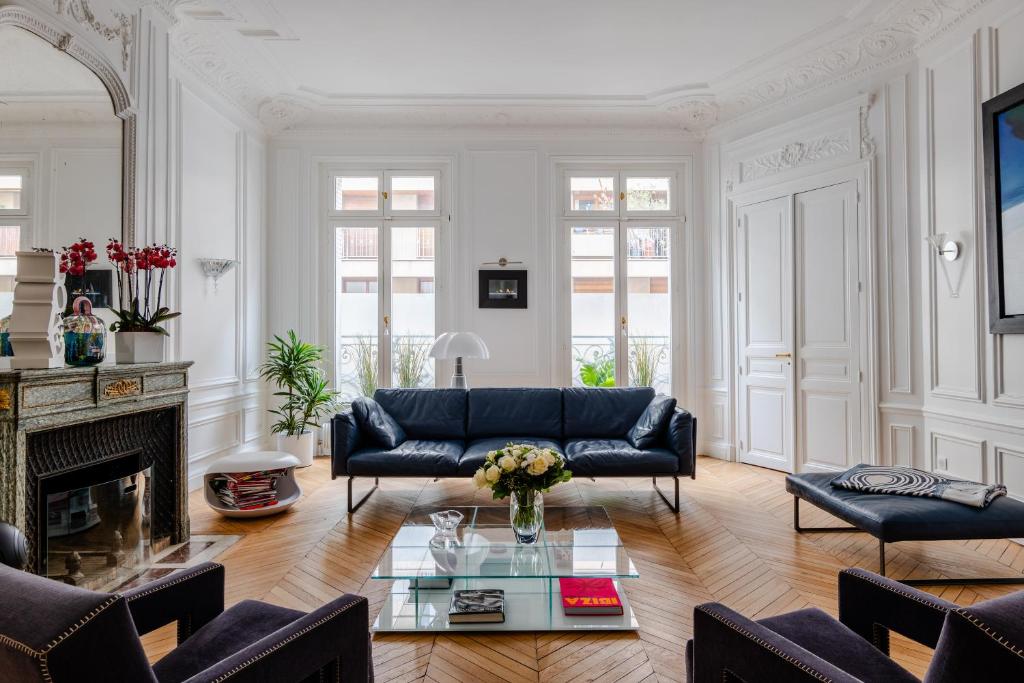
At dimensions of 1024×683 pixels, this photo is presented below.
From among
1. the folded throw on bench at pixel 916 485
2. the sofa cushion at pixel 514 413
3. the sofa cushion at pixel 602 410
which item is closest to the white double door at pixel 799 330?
the sofa cushion at pixel 602 410

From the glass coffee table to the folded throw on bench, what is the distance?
4.75ft

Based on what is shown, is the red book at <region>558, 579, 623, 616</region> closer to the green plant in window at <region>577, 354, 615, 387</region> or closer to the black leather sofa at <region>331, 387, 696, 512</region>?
the black leather sofa at <region>331, 387, 696, 512</region>

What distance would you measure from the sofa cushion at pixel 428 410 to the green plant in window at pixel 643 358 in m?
2.02

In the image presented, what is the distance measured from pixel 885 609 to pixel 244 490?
351cm

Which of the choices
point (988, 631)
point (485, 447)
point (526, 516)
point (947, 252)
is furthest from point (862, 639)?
point (947, 252)

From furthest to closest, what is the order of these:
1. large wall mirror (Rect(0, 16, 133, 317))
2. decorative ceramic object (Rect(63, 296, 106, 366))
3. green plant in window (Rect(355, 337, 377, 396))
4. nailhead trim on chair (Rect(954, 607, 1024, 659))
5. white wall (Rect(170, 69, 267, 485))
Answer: green plant in window (Rect(355, 337, 377, 396)) → white wall (Rect(170, 69, 267, 485)) → decorative ceramic object (Rect(63, 296, 106, 366)) → large wall mirror (Rect(0, 16, 133, 317)) → nailhead trim on chair (Rect(954, 607, 1024, 659))

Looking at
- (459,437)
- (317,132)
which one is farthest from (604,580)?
(317,132)

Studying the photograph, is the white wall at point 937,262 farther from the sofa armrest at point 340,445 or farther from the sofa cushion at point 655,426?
the sofa armrest at point 340,445

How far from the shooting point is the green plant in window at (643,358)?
5.71 metres

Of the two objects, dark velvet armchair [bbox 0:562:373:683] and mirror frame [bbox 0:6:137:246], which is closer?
dark velvet armchair [bbox 0:562:373:683]

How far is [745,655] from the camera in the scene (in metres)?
1.25

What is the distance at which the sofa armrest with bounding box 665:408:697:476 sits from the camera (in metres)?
3.75

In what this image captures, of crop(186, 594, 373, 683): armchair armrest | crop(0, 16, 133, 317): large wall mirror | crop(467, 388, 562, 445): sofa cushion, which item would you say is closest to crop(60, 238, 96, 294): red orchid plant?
crop(0, 16, 133, 317): large wall mirror

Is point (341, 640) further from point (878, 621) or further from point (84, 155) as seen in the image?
point (84, 155)
